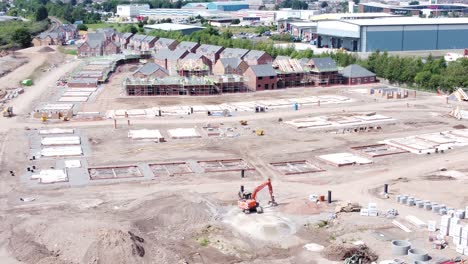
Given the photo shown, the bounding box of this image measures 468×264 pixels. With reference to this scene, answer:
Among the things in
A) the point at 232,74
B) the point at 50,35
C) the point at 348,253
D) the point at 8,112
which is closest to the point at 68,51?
the point at 50,35

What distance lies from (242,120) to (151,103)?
9.71 meters

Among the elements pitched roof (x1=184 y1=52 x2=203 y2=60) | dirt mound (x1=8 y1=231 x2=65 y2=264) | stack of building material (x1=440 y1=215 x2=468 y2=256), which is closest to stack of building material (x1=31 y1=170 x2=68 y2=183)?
dirt mound (x1=8 y1=231 x2=65 y2=264)

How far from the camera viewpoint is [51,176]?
28.2m

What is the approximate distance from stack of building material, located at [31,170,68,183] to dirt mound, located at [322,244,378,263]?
44.8 ft

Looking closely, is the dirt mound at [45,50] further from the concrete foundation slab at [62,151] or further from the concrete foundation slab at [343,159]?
the concrete foundation slab at [343,159]

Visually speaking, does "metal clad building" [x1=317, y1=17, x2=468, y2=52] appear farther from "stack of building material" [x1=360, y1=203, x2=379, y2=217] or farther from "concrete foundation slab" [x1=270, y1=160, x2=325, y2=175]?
"stack of building material" [x1=360, y1=203, x2=379, y2=217]

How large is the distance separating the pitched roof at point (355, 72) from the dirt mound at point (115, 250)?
4214cm

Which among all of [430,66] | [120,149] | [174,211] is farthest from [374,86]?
[174,211]

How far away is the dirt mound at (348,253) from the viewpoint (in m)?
19.8

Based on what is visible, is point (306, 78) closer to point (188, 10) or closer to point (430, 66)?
point (430, 66)

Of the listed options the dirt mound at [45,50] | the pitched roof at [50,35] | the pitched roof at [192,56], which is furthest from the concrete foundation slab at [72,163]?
the pitched roof at [50,35]

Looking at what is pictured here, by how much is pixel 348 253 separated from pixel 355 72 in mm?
40467

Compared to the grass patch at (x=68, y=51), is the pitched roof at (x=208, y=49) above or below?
above

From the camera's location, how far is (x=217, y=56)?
70.4 m
